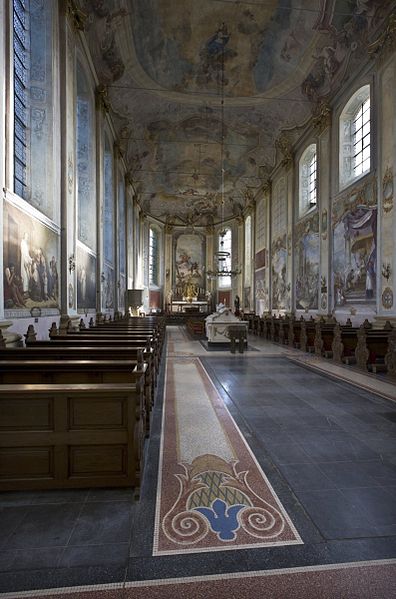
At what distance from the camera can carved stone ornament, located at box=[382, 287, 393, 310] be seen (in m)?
10.8

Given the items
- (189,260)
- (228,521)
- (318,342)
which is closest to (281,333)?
(318,342)

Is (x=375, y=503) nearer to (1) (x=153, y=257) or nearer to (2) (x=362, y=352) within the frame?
(2) (x=362, y=352)

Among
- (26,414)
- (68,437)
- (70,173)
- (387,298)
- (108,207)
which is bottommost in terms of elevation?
(68,437)

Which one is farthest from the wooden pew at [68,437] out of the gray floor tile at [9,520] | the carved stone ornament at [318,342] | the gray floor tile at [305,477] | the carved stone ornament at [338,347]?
Answer: the carved stone ornament at [318,342]

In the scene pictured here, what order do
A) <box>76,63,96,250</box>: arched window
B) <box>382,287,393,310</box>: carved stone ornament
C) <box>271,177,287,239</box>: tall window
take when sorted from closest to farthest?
<box>382,287,393,310</box>: carved stone ornament < <box>76,63,96,250</box>: arched window < <box>271,177,287,239</box>: tall window

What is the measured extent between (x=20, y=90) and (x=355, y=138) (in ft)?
39.8

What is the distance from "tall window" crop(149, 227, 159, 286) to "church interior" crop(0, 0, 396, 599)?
8059 mm

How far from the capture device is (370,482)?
3.17 meters

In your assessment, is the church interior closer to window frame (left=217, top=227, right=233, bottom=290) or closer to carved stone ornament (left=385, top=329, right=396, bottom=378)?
carved stone ornament (left=385, top=329, right=396, bottom=378)

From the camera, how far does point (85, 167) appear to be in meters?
13.3

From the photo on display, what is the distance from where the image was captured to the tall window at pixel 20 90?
8391 millimetres

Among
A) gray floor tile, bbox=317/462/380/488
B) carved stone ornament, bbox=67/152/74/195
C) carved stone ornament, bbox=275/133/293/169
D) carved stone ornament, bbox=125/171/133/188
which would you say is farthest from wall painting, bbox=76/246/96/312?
carved stone ornament, bbox=275/133/293/169

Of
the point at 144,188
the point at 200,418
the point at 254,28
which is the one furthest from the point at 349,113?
the point at 144,188

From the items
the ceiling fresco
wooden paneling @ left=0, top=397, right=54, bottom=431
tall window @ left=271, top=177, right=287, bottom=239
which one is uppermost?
the ceiling fresco
